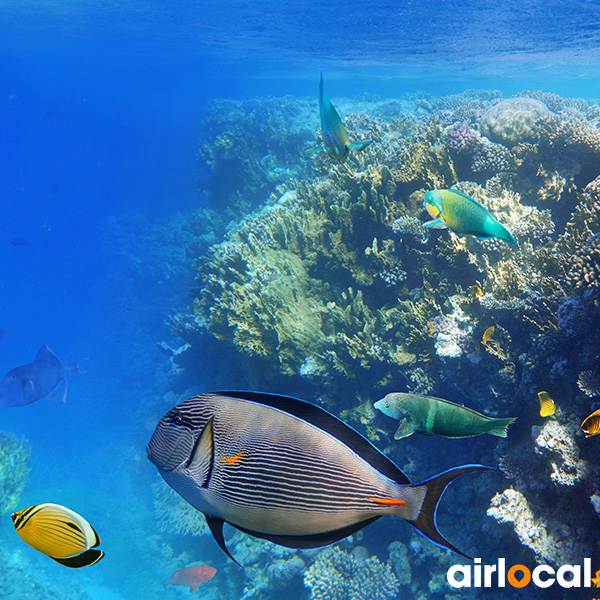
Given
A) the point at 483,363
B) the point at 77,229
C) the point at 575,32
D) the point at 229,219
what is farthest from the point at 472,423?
the point at 77,229

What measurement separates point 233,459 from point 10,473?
13440 mm

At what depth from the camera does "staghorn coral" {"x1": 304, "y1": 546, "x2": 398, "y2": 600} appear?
5.52 m

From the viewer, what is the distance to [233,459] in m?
0.88

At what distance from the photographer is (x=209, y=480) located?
87cm

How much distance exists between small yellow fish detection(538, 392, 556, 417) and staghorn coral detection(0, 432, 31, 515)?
13460 mm

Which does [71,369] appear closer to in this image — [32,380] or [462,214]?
[32,380]

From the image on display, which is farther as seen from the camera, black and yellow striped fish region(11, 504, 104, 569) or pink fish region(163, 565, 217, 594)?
pink fish region(163, 565, 217, 594)

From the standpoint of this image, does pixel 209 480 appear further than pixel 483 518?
No

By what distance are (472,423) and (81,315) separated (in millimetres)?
31745

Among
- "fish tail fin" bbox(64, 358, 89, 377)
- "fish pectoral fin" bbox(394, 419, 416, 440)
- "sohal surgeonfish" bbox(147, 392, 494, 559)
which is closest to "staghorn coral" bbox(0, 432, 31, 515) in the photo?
"fish tail fin" bbox(64, 358, 89, 377)

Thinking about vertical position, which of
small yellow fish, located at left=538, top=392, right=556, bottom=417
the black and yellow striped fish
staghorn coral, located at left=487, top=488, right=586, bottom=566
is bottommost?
the black and yellow striped fish

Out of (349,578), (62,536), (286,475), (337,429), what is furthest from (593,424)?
(349,578)

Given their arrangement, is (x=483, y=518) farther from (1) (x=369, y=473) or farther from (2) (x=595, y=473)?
(1) (x=369, y=473)

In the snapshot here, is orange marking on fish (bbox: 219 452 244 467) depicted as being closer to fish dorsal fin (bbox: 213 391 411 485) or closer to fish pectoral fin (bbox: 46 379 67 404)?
fish dorsal fin (bbox: 213 391 411 485)
